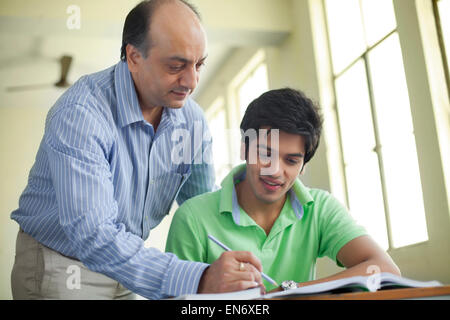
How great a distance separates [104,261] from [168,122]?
1.91 feet

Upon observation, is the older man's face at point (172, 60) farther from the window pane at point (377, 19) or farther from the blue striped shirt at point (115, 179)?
the window pane at point (377, 19)

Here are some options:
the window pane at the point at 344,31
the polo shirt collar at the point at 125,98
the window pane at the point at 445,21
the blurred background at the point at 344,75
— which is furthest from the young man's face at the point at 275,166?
the window pane at the point at 344,31

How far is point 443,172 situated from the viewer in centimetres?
256

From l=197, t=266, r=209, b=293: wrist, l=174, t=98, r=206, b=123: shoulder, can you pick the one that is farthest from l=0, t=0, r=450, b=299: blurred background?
l=197, t=266, r=209, b=293: wrist

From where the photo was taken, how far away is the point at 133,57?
60.4 inches

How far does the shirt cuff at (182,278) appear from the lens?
1.00 m

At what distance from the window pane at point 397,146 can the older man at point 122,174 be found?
156 cm

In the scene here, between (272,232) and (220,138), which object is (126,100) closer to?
(272,232)

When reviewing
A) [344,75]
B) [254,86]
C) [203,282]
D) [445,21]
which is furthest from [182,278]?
[254,86]

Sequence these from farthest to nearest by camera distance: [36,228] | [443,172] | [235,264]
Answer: [443,172] < [36,228] < [235,264]

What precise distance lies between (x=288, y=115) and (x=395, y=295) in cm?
74

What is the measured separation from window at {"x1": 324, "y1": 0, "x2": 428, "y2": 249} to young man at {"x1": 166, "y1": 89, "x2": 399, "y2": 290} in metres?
1.51
